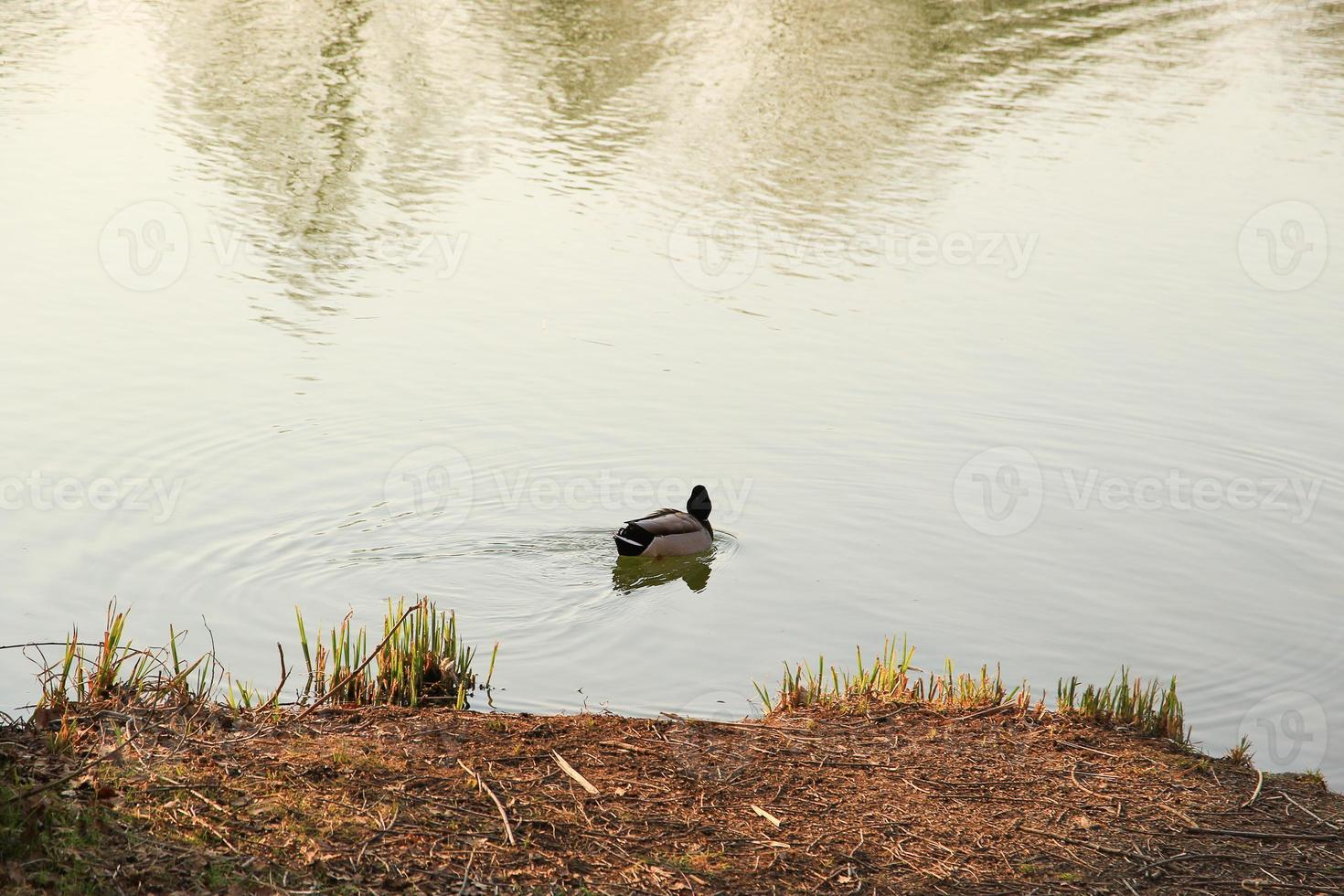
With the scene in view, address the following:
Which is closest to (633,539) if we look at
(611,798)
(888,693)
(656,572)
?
(656,572)

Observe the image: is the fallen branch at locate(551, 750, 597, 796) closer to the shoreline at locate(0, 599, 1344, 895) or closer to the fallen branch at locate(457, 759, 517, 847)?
the shoreline at locate(0, 599, 1344, 895)

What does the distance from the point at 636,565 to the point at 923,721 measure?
4.39 metres

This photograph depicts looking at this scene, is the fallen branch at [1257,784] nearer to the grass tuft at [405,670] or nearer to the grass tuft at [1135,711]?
the grass tuft at [1135,711]

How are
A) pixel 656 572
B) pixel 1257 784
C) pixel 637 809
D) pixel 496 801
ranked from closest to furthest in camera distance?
pixel 496 801
pixel 637 809
pixel 1257 784
pixel 656 572

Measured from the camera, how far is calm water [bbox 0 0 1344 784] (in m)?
10.2

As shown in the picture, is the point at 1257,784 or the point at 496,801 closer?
the point at 496,801

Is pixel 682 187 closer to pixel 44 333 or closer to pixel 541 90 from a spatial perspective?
pixel 541 90

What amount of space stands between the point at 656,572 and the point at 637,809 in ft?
18.3

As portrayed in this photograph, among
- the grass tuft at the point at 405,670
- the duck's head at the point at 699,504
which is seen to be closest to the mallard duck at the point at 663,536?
the duck's head at the point at 699,504

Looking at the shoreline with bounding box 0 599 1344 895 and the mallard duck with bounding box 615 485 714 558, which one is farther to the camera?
the mallard duck with bounding box 615 485 714 558

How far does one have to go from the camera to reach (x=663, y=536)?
11055 millimetres

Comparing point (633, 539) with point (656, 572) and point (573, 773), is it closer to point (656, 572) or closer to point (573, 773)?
point (656, 572)

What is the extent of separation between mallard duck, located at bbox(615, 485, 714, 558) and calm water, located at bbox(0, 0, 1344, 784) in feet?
0.82

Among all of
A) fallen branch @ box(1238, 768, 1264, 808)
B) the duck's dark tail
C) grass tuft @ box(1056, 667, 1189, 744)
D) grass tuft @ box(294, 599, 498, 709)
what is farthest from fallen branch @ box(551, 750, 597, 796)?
the duck's dark tail
